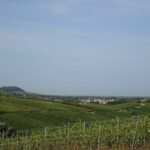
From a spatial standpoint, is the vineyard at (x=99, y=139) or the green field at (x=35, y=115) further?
the green field at (x=35, y=115)

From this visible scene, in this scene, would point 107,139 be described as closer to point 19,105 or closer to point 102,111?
point 19,105

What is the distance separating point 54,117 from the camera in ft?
211

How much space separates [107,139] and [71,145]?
309cm

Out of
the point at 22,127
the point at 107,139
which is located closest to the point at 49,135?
the point at 107,139

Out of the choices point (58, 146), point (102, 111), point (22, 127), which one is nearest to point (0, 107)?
point (22, 127)

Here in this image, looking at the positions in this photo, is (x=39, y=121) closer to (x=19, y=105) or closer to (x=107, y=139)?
(x=19, y=105)

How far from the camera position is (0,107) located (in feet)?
216

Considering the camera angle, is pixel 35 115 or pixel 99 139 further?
pixel 35 115

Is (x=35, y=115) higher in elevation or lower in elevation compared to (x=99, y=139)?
higher

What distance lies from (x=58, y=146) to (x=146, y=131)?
7.21 meters

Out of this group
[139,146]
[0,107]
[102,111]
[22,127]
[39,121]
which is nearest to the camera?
[139,146]

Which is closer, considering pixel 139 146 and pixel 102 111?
pixel 139 146

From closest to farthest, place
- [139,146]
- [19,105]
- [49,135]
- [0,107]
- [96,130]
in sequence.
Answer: [139,146] < [96,130] < [49,135] < [0,107] < [19,105]

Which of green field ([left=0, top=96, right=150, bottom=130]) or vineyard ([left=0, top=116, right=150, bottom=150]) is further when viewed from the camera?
green field ([left=0, top=96, right=150, bottom=130])
